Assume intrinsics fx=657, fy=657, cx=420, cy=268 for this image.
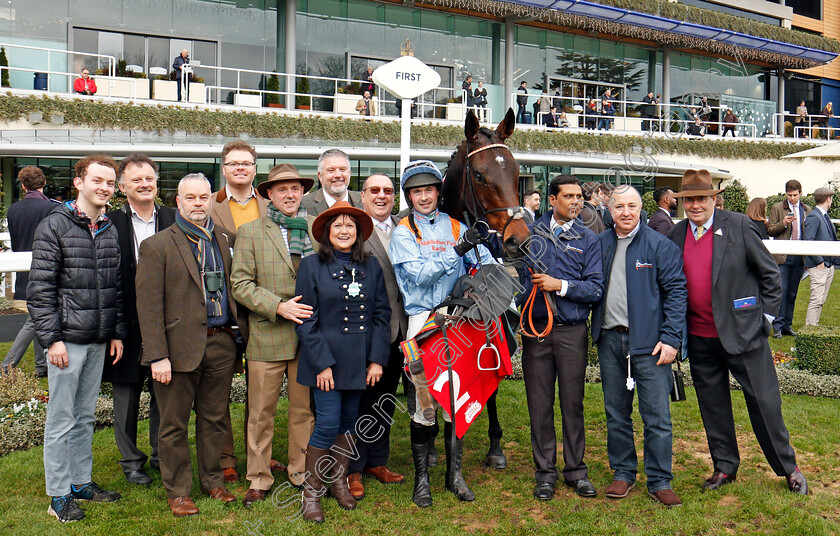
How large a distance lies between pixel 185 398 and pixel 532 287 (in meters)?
2.34

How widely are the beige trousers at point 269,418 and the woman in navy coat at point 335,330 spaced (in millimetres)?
254

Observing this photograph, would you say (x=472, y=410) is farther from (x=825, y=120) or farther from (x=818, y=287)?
(x=825, y=120)

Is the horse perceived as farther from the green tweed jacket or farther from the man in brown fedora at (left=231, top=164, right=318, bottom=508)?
the green tweed jacket

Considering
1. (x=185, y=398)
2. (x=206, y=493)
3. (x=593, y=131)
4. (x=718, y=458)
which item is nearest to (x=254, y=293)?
(x=185, y=398)

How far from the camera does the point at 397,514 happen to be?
412cm

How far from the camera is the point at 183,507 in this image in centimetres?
405

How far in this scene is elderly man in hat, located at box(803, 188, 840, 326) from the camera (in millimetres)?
9156

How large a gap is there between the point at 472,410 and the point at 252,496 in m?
1.52

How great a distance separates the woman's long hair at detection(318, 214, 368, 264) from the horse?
672 millimetres

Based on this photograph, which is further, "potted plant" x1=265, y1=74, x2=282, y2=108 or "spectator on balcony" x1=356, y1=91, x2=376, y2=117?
"potted plant" x1=265, y1=74, x2=282, y2=108

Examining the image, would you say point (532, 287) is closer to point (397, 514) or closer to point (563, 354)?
point (563, 354)

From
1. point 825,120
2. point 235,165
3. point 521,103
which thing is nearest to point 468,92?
point 521,103

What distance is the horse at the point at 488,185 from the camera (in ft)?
12.5

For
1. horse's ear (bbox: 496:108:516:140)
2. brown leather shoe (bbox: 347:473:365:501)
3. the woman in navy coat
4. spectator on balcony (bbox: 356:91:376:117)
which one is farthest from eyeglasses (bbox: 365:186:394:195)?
spectator on balcony (bbox: 356:91:376:117)
